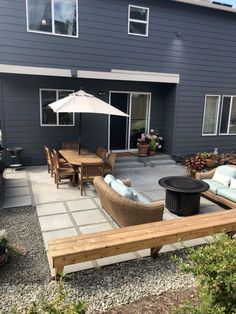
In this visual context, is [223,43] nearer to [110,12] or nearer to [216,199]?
[110,12]

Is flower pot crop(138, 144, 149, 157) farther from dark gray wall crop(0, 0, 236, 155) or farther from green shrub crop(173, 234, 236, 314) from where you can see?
green shrub crop(173, 234, 236, 314)

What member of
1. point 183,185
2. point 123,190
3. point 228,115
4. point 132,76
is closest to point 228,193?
point 183,185

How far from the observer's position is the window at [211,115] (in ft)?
33.7

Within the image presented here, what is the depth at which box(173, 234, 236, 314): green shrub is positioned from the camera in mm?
2104

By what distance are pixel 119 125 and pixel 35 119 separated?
3.08 m

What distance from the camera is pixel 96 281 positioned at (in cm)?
317

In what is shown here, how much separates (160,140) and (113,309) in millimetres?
7990

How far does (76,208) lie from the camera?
5.29 m

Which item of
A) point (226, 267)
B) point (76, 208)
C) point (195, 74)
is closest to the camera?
point (226, 267)

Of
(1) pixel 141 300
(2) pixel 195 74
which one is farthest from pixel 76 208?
(2) pixel 195 74

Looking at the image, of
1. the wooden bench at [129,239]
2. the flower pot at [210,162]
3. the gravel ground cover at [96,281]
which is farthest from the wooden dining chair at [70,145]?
→ the wooden bench at [129,239]

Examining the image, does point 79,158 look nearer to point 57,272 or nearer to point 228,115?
point 57,272

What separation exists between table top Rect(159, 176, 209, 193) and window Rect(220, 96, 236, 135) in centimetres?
600

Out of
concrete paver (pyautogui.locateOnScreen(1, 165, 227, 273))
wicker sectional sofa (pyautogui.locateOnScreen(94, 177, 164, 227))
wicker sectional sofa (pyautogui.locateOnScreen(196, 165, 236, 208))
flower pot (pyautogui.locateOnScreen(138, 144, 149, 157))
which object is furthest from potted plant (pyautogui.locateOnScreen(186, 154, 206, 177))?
wicker sectional sofa (pyautogui.locateOnScreen(94, 177, 164, 227))
